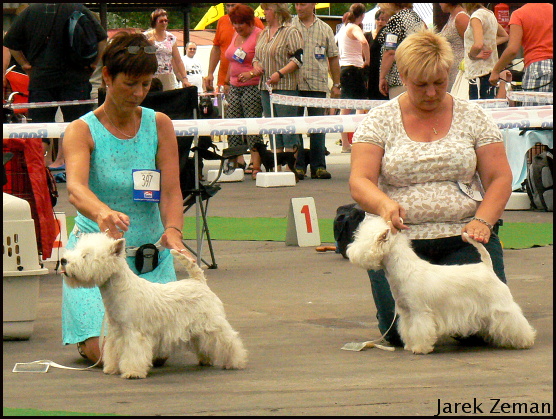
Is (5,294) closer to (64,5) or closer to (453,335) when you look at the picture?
(453,335)

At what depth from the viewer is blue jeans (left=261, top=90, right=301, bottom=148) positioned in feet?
36.3

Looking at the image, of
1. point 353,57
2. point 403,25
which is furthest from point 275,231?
Answer: point 353,57

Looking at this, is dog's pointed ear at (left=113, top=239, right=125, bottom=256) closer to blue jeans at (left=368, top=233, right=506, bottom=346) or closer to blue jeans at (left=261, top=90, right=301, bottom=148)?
blue jeans at (left=368, top=233, right=506, bottom=346)

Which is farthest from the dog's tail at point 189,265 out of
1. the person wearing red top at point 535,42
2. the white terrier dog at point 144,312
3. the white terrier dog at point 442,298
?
the person wearing red top at point 535,42

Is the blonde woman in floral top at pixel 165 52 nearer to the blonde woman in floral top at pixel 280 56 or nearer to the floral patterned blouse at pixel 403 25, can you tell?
the blonde woman in floral top at pixel 280 56

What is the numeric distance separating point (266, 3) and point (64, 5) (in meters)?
2.26

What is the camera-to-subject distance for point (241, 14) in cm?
1136

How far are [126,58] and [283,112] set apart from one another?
6.92 metres

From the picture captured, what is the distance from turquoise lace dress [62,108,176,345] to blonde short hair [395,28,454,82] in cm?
112

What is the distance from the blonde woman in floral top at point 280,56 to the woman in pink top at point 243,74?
236mm

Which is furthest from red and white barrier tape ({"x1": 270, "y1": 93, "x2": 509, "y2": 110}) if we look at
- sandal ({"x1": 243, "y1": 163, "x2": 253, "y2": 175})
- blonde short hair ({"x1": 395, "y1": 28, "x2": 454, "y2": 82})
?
blonde short hair ({"x1": 395, "y1": 28, "x2": 454, "y2": 82})

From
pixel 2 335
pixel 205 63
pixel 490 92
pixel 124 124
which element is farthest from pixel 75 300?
pixel 205 63

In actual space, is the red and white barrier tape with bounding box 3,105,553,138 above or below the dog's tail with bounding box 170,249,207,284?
above

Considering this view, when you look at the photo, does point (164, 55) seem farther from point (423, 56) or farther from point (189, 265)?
point (189, 265)
